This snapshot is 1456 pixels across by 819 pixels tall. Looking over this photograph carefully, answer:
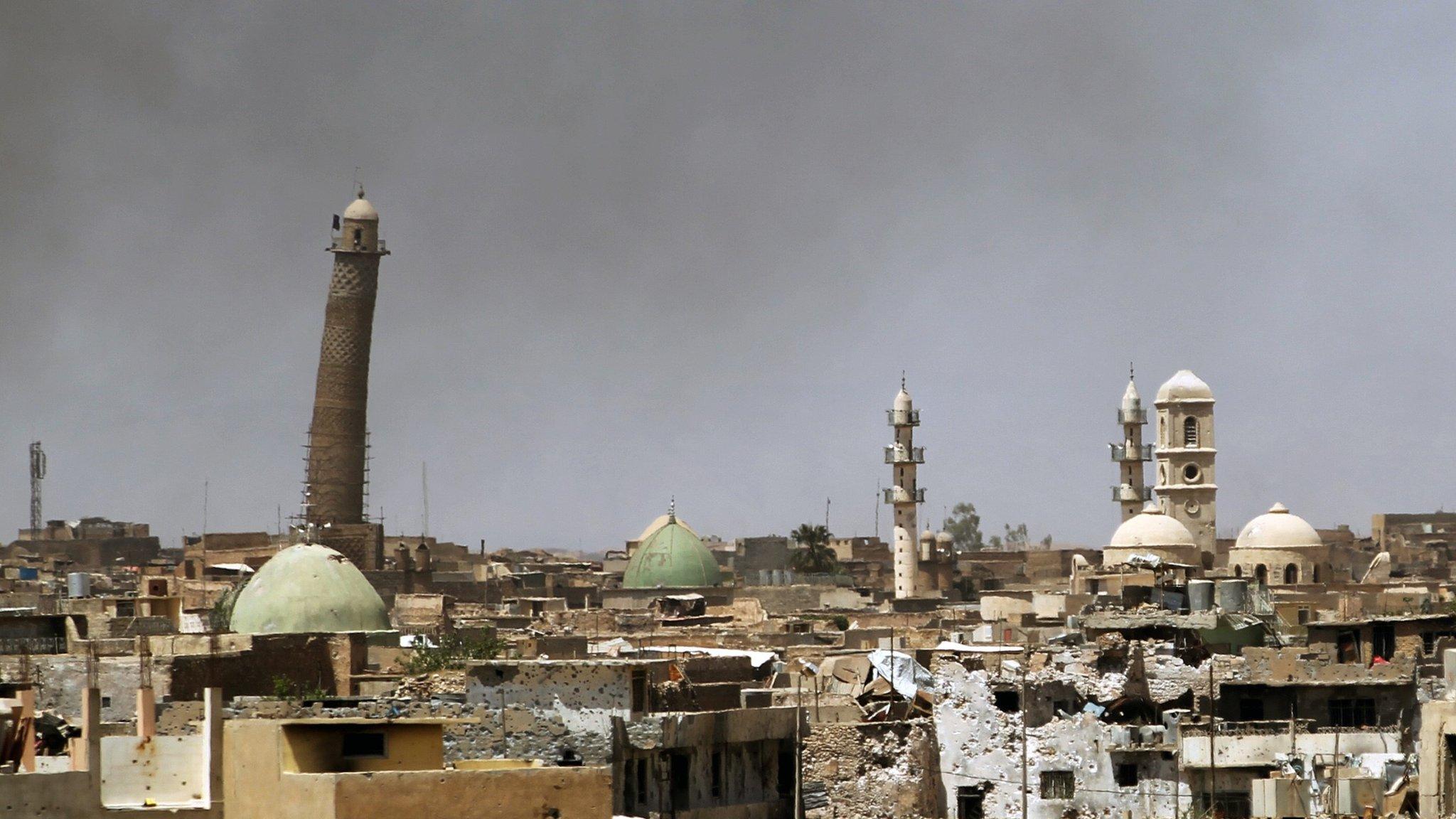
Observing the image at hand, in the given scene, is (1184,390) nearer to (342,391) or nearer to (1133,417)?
(1133,417)

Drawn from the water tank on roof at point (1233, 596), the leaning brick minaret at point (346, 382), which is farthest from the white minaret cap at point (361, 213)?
the water tank on roof at point (1233, 596)

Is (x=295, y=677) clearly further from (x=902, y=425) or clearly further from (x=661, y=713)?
(x=902, y=425)

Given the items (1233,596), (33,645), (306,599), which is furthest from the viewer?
(1233,596)

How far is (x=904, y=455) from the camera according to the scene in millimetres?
76375

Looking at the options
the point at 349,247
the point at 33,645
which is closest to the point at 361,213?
the point at 349,247

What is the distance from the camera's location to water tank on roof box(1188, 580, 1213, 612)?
133 ft

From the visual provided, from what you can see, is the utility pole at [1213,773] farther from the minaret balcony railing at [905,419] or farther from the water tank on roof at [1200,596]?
the minaret balcony railing at [905,419]

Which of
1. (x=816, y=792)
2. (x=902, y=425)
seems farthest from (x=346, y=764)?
(x=902, y=425)

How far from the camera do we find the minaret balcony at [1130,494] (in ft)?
253

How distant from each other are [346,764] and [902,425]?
5900cm

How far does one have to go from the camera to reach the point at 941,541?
290 feet

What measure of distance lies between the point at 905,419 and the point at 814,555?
12443mm

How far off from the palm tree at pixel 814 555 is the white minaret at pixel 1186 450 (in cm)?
1337

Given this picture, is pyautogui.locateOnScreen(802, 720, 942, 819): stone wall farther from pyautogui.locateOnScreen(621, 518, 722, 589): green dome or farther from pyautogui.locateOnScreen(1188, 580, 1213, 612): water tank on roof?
pyautogui.locateOnScreen(621, 518, 722, 589): green dome
